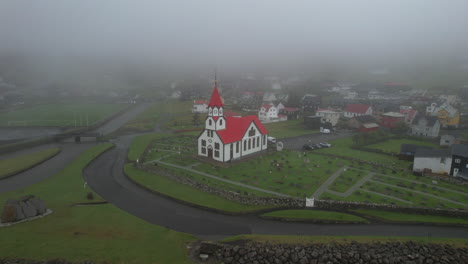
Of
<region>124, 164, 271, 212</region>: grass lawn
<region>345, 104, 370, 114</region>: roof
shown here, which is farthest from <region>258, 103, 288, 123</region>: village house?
<region>124, 164, 271, 212</region>: grass lawn

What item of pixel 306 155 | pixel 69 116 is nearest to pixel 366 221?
pixel 306 155

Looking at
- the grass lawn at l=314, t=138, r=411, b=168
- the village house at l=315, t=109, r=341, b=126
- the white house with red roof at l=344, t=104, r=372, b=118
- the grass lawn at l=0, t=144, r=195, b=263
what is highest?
the white house with red roof at l=344, t=104, r=372, b=118

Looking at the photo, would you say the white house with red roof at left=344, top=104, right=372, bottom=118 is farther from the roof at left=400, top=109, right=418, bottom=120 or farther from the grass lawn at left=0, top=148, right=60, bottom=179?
the grass lawn at left=0, top=148, right=60, bottom=179

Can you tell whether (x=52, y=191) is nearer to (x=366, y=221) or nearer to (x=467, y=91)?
(x=366, y=221)

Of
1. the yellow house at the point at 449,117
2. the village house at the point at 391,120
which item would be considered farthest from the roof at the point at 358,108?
the yellow house at the point at 449,117

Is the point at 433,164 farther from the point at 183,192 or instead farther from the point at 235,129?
the point at 183,192

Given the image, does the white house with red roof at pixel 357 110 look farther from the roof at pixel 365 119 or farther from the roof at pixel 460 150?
the roof at pixel 460 150
